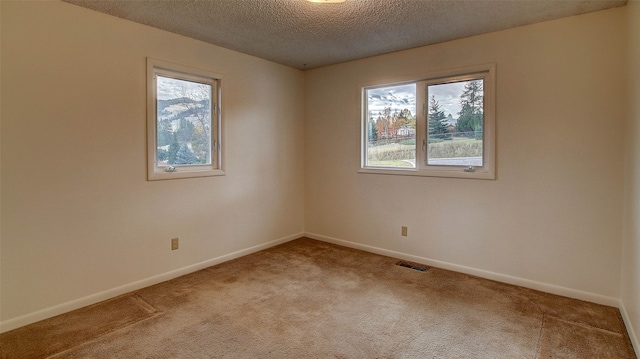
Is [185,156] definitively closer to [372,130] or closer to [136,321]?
[136,321]

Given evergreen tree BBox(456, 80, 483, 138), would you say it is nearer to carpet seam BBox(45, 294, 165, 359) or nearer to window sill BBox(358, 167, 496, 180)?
window sill BBox(358, 167, 496, 180)

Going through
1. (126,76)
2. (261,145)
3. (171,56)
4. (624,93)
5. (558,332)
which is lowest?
(558,332)

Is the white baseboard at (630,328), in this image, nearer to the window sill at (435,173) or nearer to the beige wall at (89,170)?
the window sill at (435,173)

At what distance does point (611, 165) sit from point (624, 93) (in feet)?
1.83

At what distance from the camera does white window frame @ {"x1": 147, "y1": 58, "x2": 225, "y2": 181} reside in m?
3.07

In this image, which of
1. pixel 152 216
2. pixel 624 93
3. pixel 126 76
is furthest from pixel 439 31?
pixel 152 216

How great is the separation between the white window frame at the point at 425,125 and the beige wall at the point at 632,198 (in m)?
0.96

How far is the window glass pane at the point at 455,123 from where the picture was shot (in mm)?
3381

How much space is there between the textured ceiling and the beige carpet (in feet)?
7.72

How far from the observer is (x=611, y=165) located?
8.77 ft

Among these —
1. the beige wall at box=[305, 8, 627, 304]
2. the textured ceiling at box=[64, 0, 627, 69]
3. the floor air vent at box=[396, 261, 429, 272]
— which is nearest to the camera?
the textured ceiling at box=[64, 0, 627, 69]

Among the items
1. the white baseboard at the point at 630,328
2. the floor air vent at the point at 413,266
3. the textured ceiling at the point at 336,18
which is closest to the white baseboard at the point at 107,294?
the floor air vent at the point at 413,266

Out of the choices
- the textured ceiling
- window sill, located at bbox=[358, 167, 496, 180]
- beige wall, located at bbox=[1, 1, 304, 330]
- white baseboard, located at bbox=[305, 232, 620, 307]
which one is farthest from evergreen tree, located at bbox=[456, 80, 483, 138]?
beige wall, located at bbox=[1, 1, 304, 330]

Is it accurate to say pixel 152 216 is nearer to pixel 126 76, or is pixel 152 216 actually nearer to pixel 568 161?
pixel 126 76
